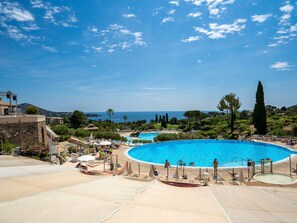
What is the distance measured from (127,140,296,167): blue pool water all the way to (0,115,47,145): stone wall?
9.89 meters

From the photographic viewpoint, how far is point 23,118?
23.0 m

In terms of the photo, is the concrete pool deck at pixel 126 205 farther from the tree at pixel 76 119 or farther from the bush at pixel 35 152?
the tree at pixel 76 119

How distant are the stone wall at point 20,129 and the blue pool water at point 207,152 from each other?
389 inches

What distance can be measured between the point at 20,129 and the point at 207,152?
781 inches

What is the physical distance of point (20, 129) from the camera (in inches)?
895

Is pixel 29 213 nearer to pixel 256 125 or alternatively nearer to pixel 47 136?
pixel 47 136

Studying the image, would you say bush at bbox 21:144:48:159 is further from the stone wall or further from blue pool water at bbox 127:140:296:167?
blue pool water at bbox 127:140:296:167

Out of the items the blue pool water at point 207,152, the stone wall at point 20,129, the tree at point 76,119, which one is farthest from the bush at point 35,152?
the tree at point 76,119

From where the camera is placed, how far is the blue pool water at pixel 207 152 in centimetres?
2206

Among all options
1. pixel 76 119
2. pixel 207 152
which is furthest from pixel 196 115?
pixel 207 152

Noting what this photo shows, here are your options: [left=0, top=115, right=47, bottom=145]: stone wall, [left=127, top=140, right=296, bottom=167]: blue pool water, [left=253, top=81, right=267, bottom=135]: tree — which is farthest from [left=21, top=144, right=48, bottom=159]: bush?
[left=253, top=81, right=267, bottom=135]: tree

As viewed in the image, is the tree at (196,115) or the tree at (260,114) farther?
the tree at (196,115)

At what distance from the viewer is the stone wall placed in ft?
71.7

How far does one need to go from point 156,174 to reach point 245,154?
1400 cm
